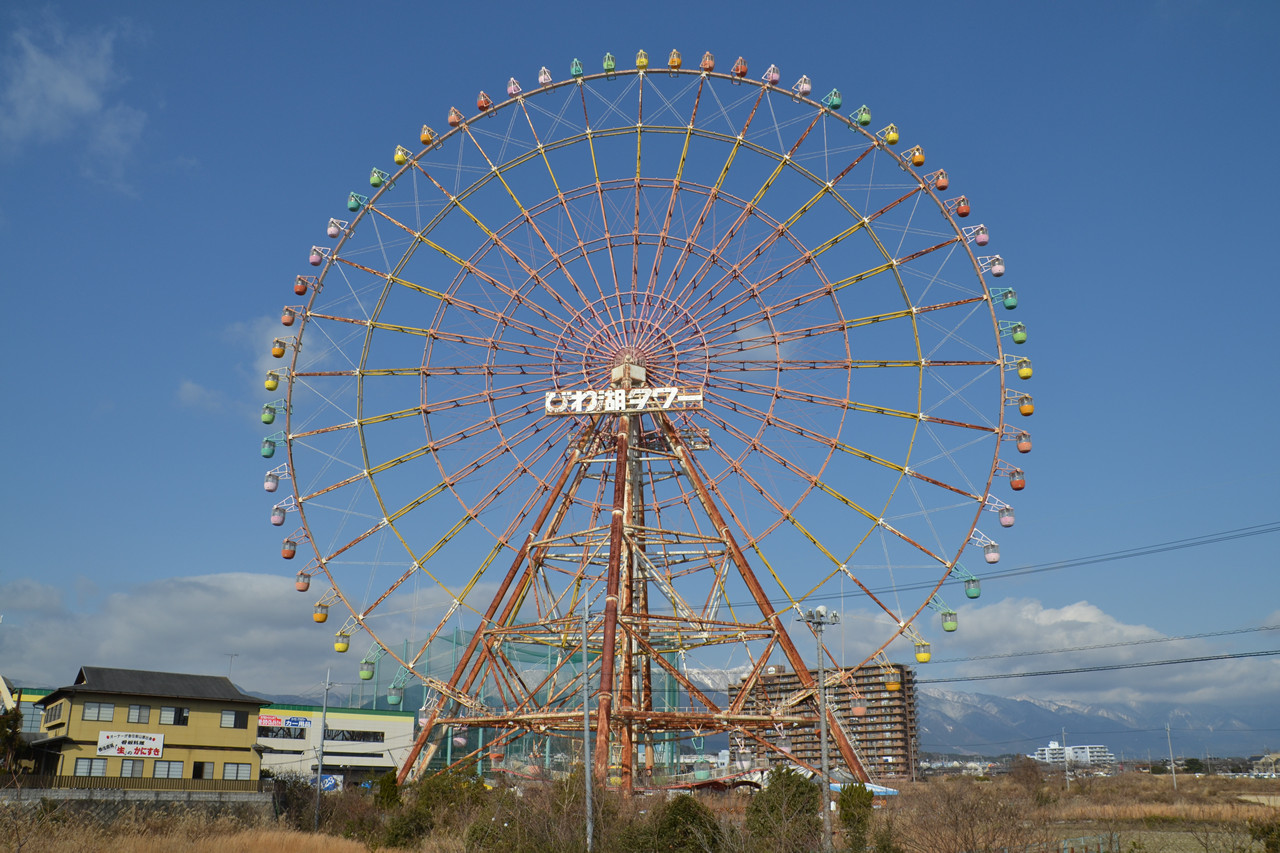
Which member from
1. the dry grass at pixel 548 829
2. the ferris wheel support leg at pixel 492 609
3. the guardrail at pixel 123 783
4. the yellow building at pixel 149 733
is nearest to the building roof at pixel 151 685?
the yellow building at pixel 149 733

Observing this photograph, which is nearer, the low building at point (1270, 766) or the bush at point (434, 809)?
the bush at point (434, 809)

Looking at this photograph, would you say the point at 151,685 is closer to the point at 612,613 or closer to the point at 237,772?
the point at 237,772

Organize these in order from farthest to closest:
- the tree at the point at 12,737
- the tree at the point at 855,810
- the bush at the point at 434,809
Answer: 1. the tree at the point at 12,737
2. the bush at the point at 434,809
3. the tree at the point at 855,810

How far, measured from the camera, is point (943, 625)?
3638 cm

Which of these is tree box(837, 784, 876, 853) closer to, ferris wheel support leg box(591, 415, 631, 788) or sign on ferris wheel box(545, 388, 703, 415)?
ferris wheel support leg box(591, 415, 631, 788)

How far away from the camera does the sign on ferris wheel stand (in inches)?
1566

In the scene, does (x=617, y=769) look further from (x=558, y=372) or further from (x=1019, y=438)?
(x=1019, y=438)

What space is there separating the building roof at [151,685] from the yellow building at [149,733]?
50 mm

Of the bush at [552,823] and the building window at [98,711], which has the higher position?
the building window at [98,711]

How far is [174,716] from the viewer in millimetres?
54688

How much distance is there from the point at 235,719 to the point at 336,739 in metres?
28.7

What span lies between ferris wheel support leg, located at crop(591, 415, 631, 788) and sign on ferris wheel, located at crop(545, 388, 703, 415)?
72 centimetres

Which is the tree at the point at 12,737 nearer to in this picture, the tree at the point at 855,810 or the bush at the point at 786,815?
the bush at the point at 786,815

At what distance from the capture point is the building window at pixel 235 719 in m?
56.1
